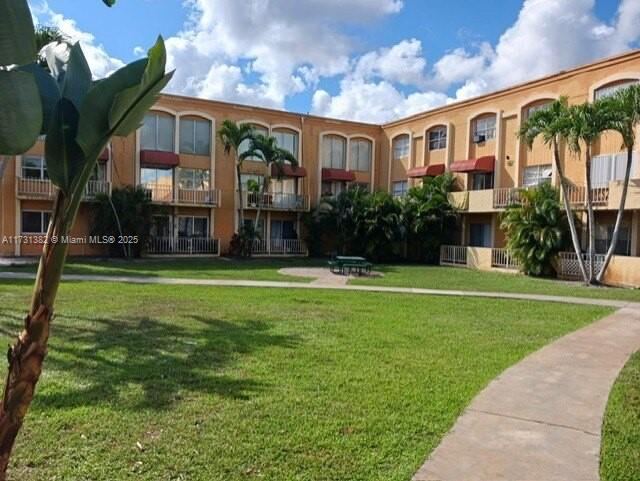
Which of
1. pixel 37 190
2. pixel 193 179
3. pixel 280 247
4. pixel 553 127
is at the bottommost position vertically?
pixel 280 247

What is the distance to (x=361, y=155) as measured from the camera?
3494 centimetres

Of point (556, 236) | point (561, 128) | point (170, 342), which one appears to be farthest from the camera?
point (556, 236)

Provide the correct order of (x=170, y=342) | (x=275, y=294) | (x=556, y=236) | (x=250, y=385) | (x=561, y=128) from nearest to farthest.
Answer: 1. (x=250, y=385)
2. (x=170, y=342)
3. (x=275, y=294)
4. (x=561, y=128)
5. (x=556, y=236)

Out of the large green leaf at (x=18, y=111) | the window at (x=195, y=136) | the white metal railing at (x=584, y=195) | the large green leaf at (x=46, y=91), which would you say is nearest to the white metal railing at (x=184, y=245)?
the window at (x=195, y=136)

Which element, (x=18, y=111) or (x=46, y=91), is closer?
(x=18, y=111)

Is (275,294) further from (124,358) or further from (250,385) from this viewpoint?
(250,385)

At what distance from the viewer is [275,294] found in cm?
1385

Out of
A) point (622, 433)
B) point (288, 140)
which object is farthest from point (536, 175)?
point (622, 433)

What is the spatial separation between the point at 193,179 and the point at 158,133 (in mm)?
3249

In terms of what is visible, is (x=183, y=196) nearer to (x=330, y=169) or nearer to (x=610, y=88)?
(x=330, y=169)

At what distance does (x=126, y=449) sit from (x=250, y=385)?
74.1 inches

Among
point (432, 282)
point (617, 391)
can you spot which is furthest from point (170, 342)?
point (432, 282)

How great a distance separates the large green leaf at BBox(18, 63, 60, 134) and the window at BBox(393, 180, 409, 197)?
3188 centimetres

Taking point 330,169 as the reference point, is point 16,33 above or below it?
below
